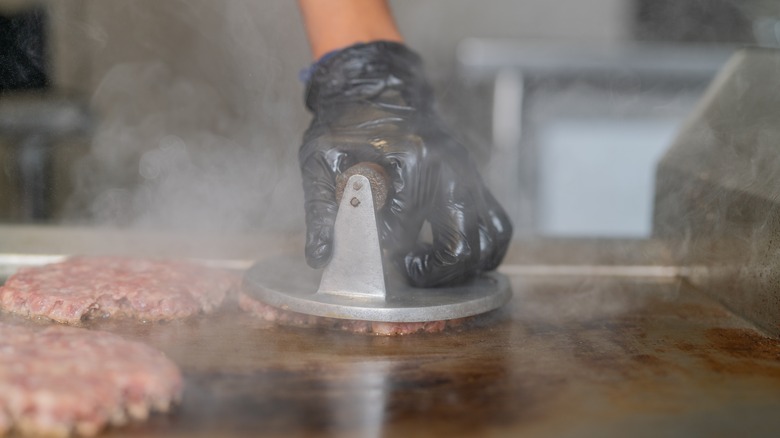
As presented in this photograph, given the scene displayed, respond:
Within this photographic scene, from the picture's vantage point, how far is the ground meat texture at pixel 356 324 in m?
1.62

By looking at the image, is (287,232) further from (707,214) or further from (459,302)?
(707,214)

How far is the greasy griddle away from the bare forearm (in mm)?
714

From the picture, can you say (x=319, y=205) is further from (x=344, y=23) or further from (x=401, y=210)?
(x=344, y=23)

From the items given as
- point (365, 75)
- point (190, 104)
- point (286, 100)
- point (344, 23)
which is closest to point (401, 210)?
point (365, 75)

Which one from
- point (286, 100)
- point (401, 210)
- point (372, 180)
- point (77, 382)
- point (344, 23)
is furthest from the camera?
point (286, 100)

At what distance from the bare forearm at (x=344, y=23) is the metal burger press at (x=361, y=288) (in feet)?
1.57

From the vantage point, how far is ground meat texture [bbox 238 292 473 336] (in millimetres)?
1618

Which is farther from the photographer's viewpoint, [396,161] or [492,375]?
[396,161]

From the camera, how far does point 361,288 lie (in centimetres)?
163

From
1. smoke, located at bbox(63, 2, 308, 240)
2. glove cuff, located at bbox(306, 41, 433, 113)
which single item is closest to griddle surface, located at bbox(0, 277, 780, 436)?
glove cuff, located at bbox(306, 41, 433, 113)

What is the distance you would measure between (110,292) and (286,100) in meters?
3.47

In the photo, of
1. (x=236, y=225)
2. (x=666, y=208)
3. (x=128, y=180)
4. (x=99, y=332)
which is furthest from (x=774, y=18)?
(x=99, y=332)

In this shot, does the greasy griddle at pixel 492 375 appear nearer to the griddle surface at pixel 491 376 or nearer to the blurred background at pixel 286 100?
the griddle surface at pixel 491 376

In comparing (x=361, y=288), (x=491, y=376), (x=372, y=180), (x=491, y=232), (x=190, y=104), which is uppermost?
(x=190, y=104)
